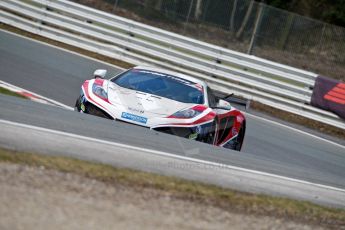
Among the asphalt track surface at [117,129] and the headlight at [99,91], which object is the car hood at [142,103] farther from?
the asphalt track surface at [117,129]

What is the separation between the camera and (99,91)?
32.0 ft

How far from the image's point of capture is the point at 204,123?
9562 millimetres

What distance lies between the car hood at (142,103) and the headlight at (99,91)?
7 cm

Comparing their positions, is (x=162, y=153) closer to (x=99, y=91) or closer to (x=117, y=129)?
(x=117, y=129)

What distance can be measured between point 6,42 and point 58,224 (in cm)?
1298

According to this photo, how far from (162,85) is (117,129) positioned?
7.73 ft

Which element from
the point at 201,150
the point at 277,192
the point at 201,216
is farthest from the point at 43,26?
the point at 201,216

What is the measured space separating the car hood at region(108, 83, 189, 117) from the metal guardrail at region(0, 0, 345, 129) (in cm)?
717

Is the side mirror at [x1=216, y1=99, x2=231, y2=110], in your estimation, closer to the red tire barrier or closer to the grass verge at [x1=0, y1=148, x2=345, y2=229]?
the grass verge at [x1=0, y1=148, x2=345, y2=229]

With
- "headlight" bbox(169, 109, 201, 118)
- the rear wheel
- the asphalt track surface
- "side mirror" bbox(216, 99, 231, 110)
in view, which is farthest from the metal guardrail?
"headlight" bbox(169, 109, 201, 118)

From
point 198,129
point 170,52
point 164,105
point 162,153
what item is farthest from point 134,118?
point 170,52

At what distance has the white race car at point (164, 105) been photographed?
9289 mm

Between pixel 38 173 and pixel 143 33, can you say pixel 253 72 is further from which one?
pixel 38 173

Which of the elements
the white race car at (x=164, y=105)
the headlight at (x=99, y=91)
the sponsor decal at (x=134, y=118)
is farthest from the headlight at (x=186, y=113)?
the headlight at (x=99, y=91)
